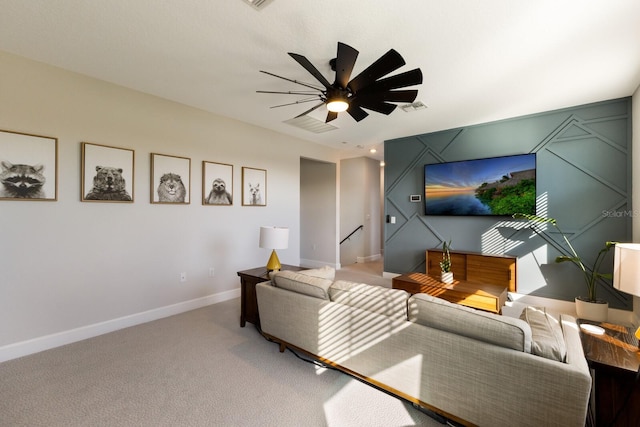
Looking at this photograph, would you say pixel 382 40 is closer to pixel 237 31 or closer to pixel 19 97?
pixel 237 31

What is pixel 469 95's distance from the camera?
10.9ft

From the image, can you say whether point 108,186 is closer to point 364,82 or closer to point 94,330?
point 94,330

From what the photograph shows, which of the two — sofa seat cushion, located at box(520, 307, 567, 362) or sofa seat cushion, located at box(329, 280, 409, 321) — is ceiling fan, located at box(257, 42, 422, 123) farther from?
sofa seat cushion, located at box(520, 307, 567, 362)

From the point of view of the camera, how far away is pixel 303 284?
2.29 m

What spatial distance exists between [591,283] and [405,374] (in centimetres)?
329

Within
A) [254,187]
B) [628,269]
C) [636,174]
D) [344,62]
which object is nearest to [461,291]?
[628,269]

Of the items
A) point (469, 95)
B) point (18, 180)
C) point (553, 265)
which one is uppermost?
point (469, 95)

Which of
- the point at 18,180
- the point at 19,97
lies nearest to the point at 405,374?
the point at 18,180

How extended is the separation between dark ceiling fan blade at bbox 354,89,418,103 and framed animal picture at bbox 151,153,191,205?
249 centimetres

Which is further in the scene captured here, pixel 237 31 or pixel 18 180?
pixel 18 180

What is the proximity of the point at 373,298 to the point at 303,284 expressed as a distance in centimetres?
63

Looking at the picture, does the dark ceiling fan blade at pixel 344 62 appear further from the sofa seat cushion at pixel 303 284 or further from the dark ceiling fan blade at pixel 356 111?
the sofa seat cushion at pixel 303 284

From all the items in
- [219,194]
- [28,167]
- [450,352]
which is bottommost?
[450,352]

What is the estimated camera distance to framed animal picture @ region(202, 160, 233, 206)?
3.90 meters
